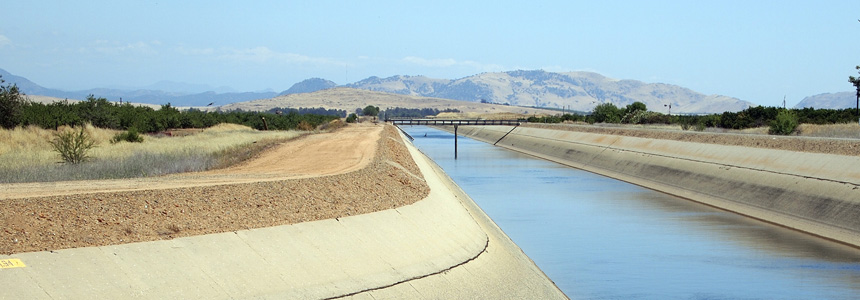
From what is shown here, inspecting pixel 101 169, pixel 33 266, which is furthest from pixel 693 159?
pixel 33 266

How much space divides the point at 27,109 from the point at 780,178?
42.5m

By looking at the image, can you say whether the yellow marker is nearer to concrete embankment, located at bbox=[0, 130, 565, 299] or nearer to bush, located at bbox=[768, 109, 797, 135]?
concrete embankment, located at bbox=[0, 130, 565, 299]

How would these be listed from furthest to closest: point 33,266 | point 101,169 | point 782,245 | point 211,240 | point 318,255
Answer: point 101,169 → point 782,245 → point 318,255 → point 211,240 → point 33,266

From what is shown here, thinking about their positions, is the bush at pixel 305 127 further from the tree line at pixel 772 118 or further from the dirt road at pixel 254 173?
the dirt road at pixel 254 173

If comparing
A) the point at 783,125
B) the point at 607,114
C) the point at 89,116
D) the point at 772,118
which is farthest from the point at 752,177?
the point at 607,114

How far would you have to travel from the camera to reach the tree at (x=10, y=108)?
47.5m

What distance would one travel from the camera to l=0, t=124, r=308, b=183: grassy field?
1039 inches

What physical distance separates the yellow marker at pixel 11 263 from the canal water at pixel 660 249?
11.4 m

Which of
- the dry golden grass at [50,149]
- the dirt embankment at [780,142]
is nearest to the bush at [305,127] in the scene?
the dirt embankment at [780,142]

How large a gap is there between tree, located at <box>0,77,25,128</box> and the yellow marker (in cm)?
4081

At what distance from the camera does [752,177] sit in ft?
133

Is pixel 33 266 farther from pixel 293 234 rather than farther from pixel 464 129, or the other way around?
pixel 464 129

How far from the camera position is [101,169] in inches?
1125

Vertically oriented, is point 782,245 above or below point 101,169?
below
